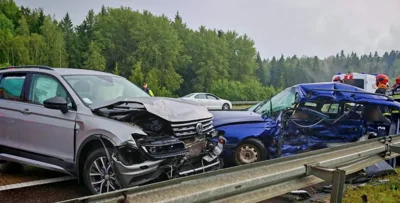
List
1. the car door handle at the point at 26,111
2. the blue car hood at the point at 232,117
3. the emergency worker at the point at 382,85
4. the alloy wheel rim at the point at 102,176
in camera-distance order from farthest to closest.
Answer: the emergency worker at the point at 382,85
the blue car hood at the point at 232,117
the car door handle at the point at 26,111
the alloy wheel rim at the point at 102,176

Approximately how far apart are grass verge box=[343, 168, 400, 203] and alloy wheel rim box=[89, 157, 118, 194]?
9.53 ft

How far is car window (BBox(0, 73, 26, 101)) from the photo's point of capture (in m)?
5.50

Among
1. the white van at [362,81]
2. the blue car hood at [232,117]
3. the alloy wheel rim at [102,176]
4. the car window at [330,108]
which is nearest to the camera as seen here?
the alloy wheel rim at [102,176]

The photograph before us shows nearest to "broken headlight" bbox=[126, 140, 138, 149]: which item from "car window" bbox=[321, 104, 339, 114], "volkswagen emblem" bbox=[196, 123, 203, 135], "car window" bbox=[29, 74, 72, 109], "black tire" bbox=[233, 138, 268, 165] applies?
"volkswagen emblem" bbox=[196, 123, 203, 135]

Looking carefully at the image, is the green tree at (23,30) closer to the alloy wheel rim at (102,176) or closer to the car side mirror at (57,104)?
the car side mirror at (57,104)

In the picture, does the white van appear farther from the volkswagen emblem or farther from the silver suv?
the silver suv

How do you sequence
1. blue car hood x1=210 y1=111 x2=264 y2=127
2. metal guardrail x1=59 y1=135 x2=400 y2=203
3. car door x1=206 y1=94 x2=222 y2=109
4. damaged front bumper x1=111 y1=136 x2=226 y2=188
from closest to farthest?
1. metal guardrail x1=59 y1=135 x2=400 y2=203
2. damaged front bumper x1=111 y1=136 x2=226 y2=188
3. blue car hood x1=210 y1=111 x2=264 y2=127
4. car door x1=206 y1=94 x2=222 y2=109

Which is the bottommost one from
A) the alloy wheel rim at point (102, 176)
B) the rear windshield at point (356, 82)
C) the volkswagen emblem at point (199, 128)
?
the alloy wheel rim at point (102, 176)

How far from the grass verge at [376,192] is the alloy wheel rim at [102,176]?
290 centimetres

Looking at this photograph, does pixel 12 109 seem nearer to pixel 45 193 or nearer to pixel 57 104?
pixel 57 104

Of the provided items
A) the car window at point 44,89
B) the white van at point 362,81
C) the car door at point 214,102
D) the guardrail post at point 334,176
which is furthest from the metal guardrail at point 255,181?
the car door at point 214,102

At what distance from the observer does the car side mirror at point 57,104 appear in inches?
181

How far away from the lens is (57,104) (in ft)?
15.1

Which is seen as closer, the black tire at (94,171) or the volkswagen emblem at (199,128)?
the black tire at (94,171)
